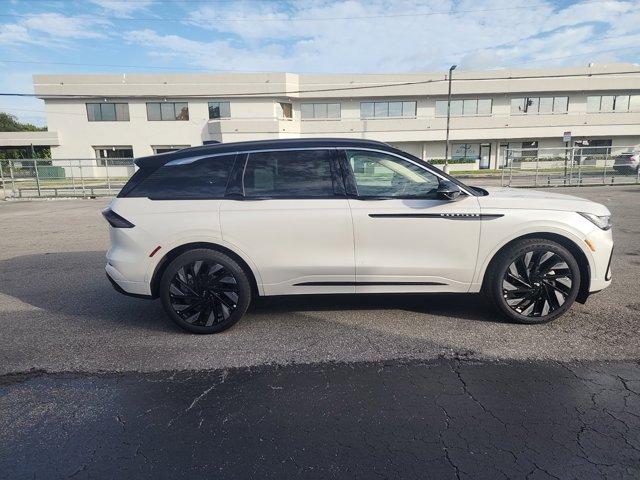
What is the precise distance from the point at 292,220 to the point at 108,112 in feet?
134

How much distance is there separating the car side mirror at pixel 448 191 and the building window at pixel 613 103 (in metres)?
45.2

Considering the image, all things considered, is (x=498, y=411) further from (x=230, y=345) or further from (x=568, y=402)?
(x=230, y=345)

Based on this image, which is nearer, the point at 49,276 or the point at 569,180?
the point at 49,276

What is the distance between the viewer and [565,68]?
38.9 m

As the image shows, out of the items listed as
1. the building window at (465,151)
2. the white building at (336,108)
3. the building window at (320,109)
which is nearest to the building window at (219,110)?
the white building at (336,108)

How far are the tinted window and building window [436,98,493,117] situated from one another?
39.5 meters

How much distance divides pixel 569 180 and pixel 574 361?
75.2 ft

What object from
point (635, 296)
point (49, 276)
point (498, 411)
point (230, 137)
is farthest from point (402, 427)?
point (230, 137)

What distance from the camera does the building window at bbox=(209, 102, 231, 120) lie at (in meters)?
38.4

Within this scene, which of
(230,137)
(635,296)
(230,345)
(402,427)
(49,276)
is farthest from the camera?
(230,137)

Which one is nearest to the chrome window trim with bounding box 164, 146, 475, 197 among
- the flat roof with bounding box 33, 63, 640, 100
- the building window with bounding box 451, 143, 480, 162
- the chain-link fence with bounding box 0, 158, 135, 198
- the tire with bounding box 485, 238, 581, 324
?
the tire with bounding box 485, 238, 581, 324

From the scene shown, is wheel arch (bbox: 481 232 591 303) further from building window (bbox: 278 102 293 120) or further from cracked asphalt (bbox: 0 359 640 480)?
building window (bbox: 278 102 293 120)

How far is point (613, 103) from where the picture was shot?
40.0m

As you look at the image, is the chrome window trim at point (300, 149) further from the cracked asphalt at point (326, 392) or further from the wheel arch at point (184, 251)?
the cracked asphalt at point (326, 392)
